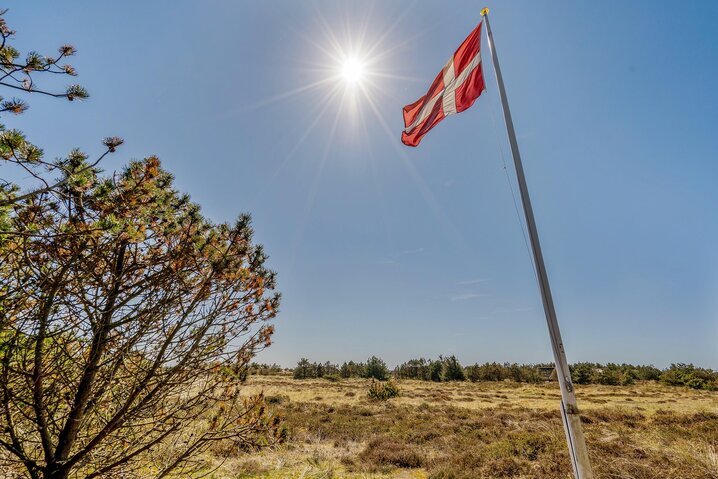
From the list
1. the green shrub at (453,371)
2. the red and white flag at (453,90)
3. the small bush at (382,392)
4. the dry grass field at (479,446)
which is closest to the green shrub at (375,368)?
the green shrub at (453,371)

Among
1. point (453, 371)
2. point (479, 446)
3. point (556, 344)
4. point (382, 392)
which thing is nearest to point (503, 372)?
point (453, 371)

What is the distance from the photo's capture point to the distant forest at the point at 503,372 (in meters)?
31.6

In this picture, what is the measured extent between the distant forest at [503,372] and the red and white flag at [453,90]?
97.2 feet

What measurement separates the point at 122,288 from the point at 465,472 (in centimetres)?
984

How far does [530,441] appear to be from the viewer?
10539 mm

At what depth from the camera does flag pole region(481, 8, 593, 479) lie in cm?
333

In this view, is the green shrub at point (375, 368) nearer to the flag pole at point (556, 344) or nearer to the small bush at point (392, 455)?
the small bush at point (392, 455)

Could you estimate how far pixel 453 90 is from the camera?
5.73 meters

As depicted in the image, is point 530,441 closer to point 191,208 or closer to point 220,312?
point 220,312

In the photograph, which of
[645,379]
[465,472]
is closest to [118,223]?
[465,472]

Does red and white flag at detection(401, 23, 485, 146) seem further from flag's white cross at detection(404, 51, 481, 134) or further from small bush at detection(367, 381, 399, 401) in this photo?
small bush at detection(367, 381, 399, 401)

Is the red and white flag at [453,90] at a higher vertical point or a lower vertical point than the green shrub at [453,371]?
higher

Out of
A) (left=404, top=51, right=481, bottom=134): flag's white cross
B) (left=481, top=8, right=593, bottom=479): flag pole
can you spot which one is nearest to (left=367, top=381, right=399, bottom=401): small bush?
(left=481, top=8, right=593, bottom=479): flag pole

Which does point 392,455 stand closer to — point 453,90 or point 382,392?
point 453,90
